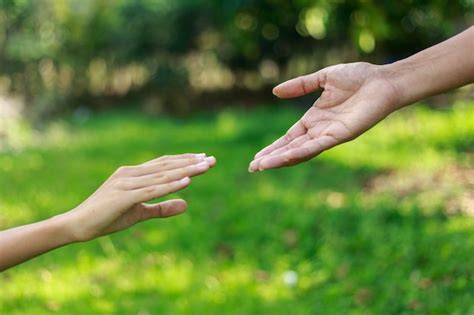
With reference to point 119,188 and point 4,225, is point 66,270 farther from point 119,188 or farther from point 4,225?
point 119,188

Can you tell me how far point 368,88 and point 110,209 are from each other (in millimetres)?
946

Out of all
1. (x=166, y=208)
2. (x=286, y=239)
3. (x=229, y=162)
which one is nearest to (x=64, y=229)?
(x=166, y=208)

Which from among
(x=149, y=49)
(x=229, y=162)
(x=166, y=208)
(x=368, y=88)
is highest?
(x=149, y=49)

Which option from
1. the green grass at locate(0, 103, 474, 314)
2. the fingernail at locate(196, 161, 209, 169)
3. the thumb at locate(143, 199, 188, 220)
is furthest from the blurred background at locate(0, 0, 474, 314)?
the fingernail at locate(196, 161, 209, 169)

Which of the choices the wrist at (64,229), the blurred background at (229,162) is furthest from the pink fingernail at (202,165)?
the blurred background at (229,162)

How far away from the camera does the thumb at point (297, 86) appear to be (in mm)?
2783

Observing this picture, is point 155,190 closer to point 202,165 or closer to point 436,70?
point 202,165

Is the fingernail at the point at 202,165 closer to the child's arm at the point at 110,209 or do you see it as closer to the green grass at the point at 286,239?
the child's arm at the point at 110,209

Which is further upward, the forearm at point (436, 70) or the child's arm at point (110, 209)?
the forearm at point (436, 70)

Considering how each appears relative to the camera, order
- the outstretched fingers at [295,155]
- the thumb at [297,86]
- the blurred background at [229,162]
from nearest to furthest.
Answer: the outstretched fingers at [295,155]
the thumb at [297,86]
the blurred background at [229,162]

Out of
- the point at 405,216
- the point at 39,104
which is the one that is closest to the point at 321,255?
the point at 405,216

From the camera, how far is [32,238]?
2453 mm

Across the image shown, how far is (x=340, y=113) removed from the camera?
2.74 meters

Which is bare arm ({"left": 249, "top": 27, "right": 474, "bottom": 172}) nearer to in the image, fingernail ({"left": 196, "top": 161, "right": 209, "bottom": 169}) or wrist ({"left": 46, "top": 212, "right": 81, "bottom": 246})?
fingernail ({"left": 196, "top": 161, "right": 209, "bottom": 169})
